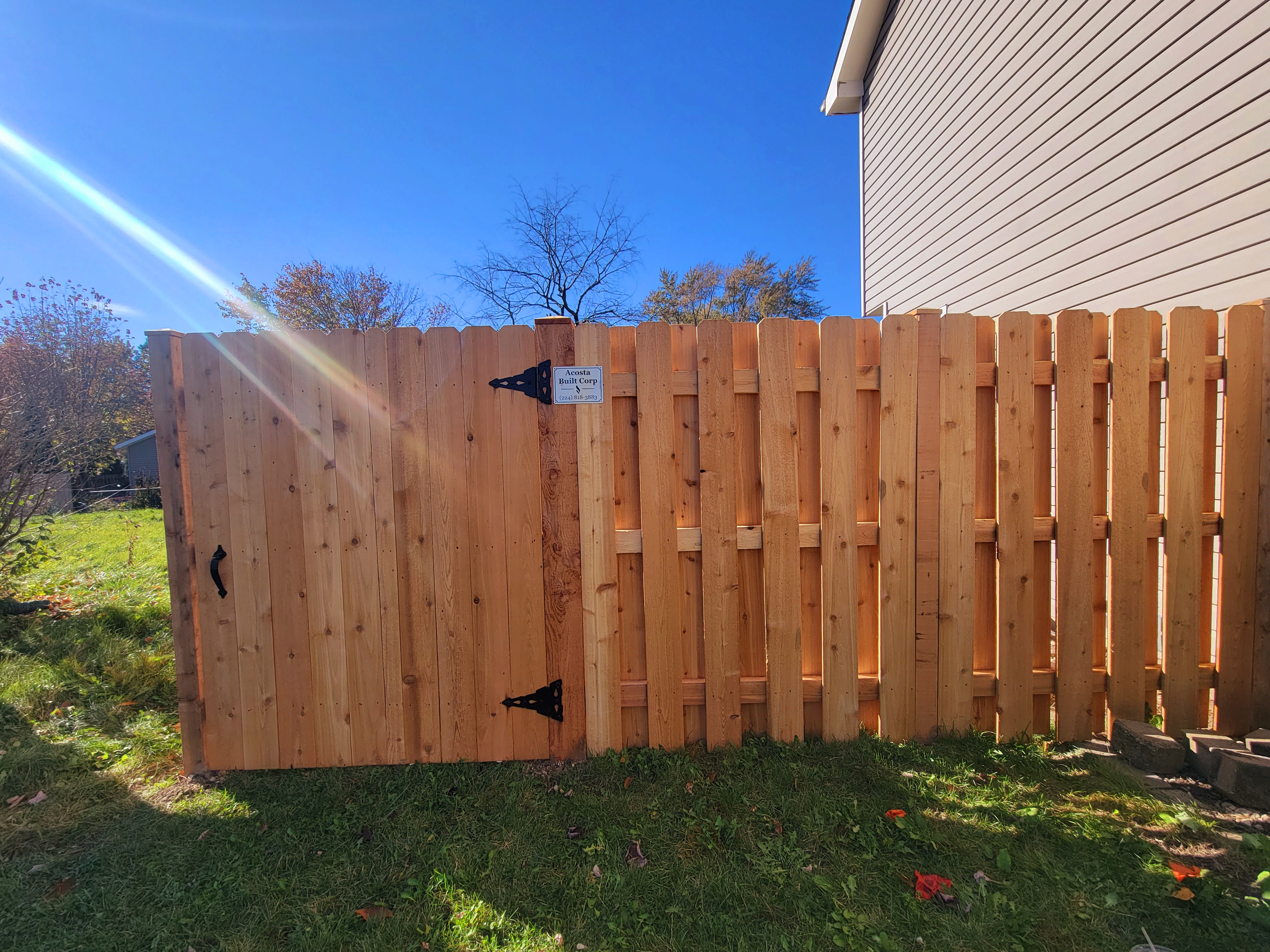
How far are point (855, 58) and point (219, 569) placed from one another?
9.21 metres

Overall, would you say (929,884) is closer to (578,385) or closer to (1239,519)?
(578,385)

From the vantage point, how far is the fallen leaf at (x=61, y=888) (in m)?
1.88

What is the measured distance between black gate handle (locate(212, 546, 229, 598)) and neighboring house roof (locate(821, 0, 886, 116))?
29.4 feet

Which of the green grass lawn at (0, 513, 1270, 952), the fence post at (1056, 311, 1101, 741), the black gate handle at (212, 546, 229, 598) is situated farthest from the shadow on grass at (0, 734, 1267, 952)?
the black gate handle at (212, 546, 229, 598)

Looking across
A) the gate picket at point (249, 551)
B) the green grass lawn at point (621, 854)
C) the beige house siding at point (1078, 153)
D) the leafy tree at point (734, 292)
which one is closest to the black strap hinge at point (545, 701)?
the green grass lawn at point (621, 854)

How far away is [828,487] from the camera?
2.48 metres

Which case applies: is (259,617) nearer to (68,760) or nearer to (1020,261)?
(68,760)

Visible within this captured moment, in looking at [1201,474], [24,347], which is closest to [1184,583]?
[1201,474]

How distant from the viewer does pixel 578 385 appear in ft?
8.03

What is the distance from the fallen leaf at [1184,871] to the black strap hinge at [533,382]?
2904 mm

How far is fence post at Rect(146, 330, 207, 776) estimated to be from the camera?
7.99 ft

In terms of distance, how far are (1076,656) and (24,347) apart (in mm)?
8563

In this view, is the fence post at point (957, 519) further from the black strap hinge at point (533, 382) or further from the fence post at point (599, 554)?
the black strap hinge at point (533, 382)

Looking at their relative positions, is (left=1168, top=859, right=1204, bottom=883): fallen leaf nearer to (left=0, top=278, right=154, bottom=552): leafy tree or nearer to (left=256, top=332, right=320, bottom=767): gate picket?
(left=256, top=332, right=320, bottom=767): gate picket
